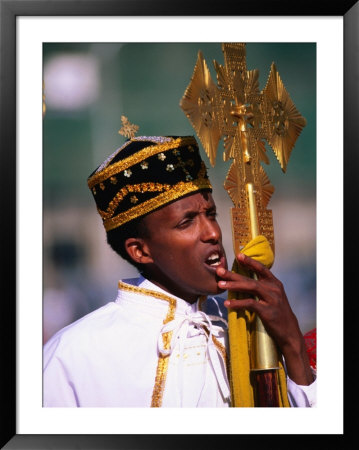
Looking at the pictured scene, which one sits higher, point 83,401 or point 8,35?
point 8,35

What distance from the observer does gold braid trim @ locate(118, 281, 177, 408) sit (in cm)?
335

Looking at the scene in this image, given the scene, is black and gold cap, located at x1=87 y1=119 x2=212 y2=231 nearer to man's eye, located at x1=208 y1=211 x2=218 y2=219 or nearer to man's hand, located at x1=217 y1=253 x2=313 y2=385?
man's eye, located at x1=208 y1=211 x2=218 y2=219

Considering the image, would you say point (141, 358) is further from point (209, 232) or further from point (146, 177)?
point (146, 177)

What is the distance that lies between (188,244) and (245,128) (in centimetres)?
51

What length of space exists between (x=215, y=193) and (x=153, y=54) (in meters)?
0.59

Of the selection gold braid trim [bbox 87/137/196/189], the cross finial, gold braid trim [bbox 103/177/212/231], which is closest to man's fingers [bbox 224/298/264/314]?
gold braid trim [bbox 103/177/212/231]

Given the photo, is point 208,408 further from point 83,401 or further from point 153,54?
point 153,54

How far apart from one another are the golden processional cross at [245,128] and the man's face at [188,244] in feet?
0.32

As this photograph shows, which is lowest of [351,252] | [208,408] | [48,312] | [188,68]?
[208,408]

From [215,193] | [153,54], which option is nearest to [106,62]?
[153,54]

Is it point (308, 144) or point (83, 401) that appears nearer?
point (83, 401)

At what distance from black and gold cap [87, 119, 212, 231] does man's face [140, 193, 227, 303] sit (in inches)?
1.8

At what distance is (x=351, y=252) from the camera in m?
3.37

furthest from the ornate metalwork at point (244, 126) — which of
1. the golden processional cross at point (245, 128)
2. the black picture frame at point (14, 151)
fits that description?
the black picture frame at point (14, 151)
